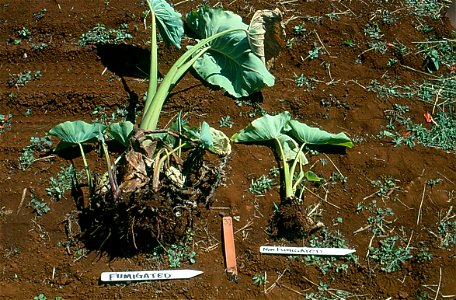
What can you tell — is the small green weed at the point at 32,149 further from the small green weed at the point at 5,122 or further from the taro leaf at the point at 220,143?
the taro leaf at the point at 220,143

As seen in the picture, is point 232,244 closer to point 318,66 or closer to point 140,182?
point 140,182

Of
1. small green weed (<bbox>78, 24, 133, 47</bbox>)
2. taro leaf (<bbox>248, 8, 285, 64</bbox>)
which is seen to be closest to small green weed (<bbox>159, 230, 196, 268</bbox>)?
taro leaf (<bbox>248, 8, 285, 64</bbox>)

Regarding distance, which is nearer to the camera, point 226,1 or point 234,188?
point 234,188

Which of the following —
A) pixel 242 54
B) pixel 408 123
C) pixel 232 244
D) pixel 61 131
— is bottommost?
pixel 232 244

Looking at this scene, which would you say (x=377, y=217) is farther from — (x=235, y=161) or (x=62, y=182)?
(x=62, y=182)

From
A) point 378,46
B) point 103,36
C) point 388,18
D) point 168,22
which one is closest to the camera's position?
point 168,22

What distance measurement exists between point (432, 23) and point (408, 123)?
0.94 metres

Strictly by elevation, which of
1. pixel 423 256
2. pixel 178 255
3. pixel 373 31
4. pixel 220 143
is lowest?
pixel 423 256

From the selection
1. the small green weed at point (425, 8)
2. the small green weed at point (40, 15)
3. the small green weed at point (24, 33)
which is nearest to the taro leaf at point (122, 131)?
the small green weed at point (24, 33)

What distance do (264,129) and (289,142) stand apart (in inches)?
6.7

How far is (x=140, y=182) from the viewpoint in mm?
2990

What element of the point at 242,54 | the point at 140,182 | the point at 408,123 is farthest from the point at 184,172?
the point at 408,123

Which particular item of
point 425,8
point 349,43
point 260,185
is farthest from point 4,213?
point 425,8

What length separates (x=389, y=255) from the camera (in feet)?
10.3
